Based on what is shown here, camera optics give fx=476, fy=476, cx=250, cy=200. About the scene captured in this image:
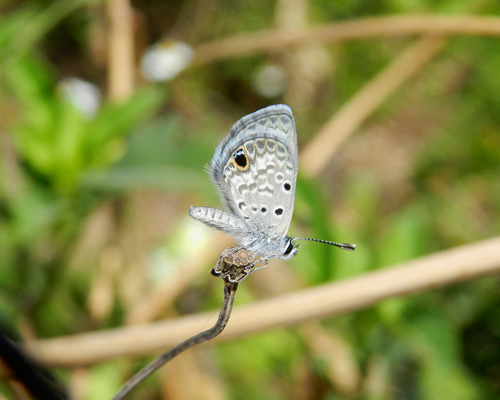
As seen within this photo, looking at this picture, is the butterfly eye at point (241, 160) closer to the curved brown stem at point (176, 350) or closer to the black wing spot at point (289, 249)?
the black wing spot at point (289, 249)

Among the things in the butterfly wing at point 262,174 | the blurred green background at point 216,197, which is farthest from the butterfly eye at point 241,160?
the blurred green background at point 216,197

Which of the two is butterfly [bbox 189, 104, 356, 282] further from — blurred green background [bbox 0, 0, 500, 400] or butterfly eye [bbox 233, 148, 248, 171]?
blurred green background [bbox 0, 0, 500, 400]

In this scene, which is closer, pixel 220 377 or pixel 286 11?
pixel 220 377

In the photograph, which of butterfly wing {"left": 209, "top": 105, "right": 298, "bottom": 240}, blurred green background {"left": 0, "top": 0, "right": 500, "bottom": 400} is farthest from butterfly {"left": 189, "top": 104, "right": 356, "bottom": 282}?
blurred green background {"left": 0, "top": 0, "right": 500, "bottom": 400}

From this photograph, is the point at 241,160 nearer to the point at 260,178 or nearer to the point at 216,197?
the point at 260,178

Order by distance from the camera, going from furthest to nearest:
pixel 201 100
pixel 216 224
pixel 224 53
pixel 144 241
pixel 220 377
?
pixel 201 100, pixel 224 53, pixel 144 241, pixel 220 377, pixel 216 224

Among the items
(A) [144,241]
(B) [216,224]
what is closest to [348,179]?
(A) [144,241]

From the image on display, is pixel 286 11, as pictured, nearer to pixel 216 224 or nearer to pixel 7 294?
pixel 7 294
